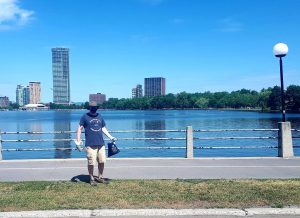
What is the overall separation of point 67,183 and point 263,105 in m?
173

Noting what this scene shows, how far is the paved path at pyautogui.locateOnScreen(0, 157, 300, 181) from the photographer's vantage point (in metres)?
10.4

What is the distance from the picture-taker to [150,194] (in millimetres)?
8039

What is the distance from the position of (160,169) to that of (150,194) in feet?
11.7

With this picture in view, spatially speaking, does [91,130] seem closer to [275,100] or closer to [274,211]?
[274,211]

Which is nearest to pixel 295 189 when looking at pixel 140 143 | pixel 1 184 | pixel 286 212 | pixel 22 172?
pixel 286 212

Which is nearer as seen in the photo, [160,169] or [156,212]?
[156,212]

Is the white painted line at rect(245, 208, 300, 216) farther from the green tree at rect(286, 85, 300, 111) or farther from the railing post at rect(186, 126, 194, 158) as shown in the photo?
the green tree at rect(286, 85, 300, 111)

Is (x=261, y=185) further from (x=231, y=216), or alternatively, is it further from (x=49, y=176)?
(x=49, y=176)

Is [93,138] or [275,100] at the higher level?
[275,100]

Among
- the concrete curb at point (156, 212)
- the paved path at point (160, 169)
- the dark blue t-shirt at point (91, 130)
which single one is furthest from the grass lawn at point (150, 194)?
the paved path at point (160, 169)

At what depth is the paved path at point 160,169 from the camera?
10438 millimetres

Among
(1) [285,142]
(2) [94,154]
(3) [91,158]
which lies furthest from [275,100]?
(3) [91,158]

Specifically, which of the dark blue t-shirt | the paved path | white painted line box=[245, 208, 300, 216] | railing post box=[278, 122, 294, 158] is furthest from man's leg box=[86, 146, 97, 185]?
railing post box=[278, 122, 294, 158]

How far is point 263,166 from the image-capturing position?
1205 cm
